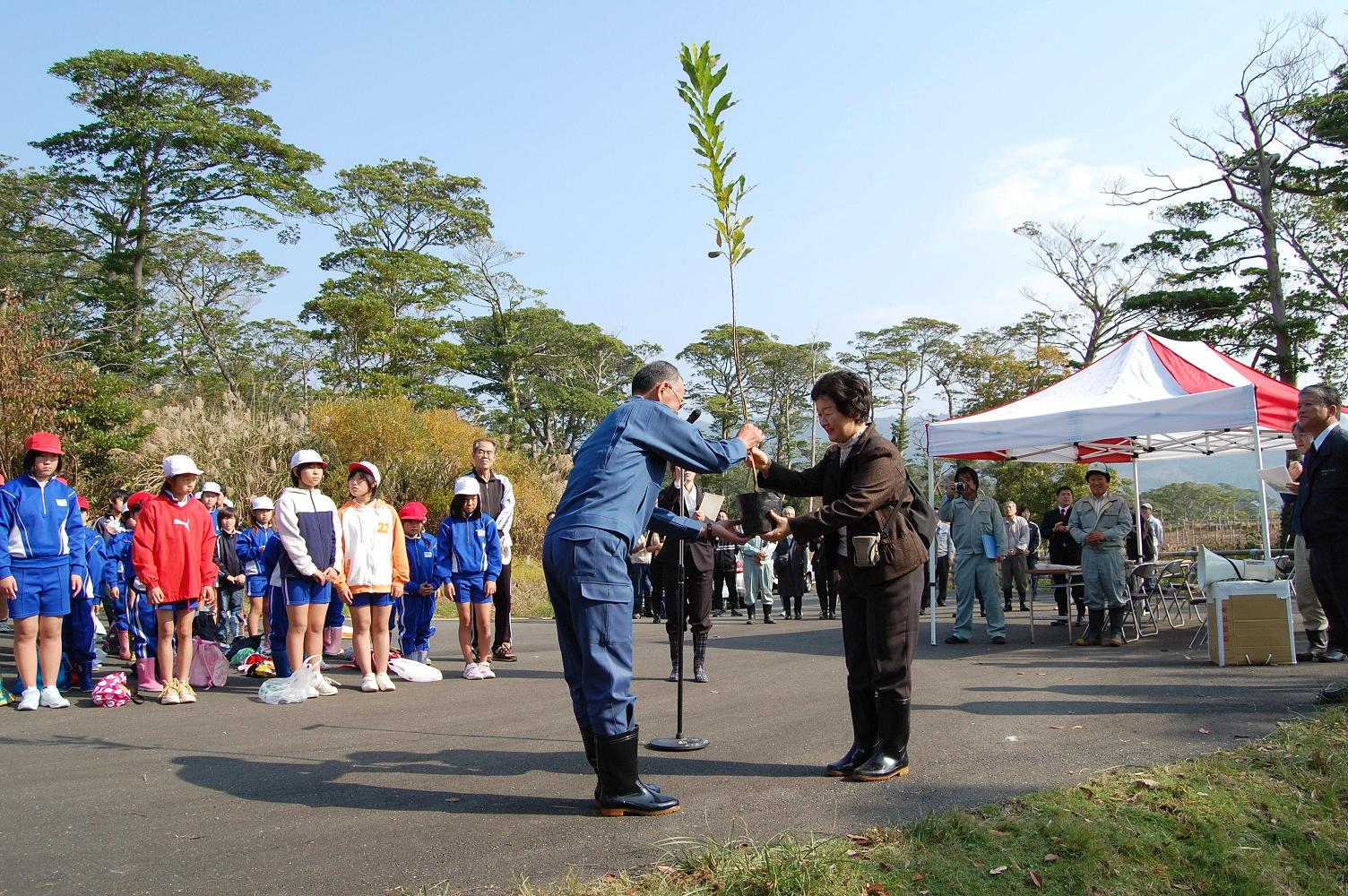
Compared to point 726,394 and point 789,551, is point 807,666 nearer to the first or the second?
point 789,551

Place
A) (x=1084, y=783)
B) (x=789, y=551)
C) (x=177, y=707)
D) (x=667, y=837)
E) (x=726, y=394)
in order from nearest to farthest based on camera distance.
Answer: (x=667, y=837), (x=1084, y=783), (x=177, y=707), (x=789, y=551), (x=726, y=394)

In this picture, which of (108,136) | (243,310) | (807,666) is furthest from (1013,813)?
(243,310)

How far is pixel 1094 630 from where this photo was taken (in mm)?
10711

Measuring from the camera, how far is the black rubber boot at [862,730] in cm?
495

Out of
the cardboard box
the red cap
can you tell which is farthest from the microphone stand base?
the cardboard box

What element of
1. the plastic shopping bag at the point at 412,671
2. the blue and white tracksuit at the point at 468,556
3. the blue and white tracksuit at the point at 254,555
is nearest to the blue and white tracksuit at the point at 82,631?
the blue and white tracksuit at the point at 254,555

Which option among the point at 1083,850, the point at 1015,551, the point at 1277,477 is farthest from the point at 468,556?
the point at 1015,551

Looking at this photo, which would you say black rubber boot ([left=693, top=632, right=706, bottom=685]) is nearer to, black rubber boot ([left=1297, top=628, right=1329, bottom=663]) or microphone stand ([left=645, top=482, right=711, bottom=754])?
microphone stand ([left=645, top=482, right=711, bottom=754])

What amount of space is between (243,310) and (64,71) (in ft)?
43.9

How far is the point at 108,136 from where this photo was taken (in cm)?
2969

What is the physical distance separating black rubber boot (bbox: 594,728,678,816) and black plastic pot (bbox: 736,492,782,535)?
125 cm

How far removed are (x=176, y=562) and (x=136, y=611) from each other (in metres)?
2.27

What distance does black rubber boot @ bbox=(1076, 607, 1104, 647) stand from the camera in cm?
1066

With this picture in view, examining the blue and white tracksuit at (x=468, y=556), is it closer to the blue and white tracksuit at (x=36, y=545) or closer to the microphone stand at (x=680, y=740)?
the blue and white tracksuit at (x=36, y=545)
